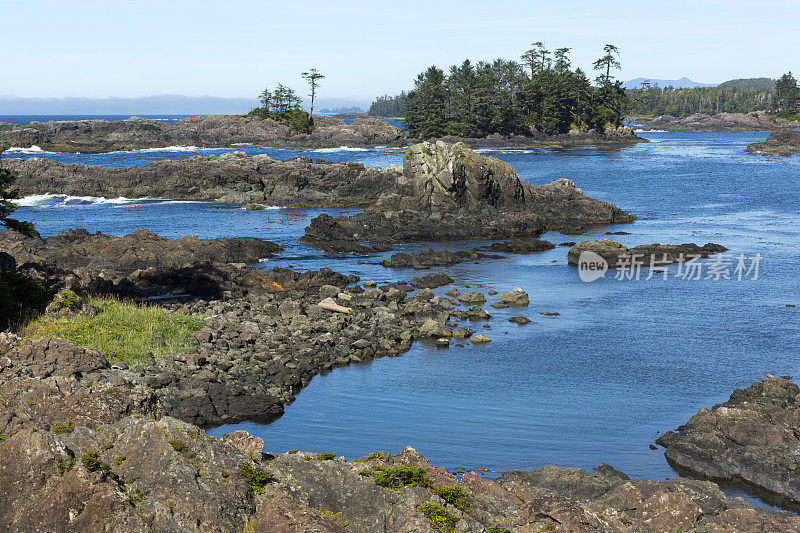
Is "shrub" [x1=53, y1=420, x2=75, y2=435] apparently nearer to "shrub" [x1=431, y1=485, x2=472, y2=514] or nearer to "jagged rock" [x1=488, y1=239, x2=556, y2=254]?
"shrub" [x1=431, y1=485, x2=472, y2=514]

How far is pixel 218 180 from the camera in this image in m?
86.7

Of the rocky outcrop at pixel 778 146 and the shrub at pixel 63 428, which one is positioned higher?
the rocky outcrop at pixel 778 146

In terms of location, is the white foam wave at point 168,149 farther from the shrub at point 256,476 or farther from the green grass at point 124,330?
the shrub at point 256,476

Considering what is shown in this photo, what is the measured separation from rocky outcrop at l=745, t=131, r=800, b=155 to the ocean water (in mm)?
83999

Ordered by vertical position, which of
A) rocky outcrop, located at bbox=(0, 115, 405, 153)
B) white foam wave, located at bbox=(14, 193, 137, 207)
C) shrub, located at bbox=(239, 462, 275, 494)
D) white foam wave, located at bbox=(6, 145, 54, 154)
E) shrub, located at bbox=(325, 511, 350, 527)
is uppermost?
rocky outcrop, located at bbox=(0, 115, 405, 153)

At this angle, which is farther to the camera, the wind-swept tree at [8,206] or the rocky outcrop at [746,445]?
the wind-swept tree at [8,206]

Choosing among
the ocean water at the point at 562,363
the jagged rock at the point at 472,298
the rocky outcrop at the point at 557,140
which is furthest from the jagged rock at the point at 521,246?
the rocky outcrop at the point at 557,140

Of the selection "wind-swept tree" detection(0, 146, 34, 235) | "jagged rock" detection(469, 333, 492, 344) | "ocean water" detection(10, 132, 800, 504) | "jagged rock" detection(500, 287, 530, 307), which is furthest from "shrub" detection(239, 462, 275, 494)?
"jagged rock" detection(500, 287, 530, 307)

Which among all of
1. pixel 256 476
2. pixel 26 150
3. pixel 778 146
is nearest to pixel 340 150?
pixel 26 150

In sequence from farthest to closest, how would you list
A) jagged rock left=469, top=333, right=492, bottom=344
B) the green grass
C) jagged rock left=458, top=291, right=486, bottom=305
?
jagged rock left=458, top=291, right=486, bottom=305 < jagged rock left=469, top=333, right=492, bottom=344 < the green grass

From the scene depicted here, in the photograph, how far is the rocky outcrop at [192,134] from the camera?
152250 mm

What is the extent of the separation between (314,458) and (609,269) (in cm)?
4129

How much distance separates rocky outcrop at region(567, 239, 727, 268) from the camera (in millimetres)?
51469

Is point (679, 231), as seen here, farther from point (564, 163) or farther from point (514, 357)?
point (564, 163)
